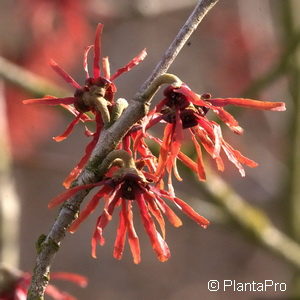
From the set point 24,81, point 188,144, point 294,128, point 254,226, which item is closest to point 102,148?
point 24,81

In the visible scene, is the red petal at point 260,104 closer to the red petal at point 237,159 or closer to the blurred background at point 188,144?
the red petal at point 237,159

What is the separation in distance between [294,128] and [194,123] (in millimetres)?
1695

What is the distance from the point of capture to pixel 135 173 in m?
0.78

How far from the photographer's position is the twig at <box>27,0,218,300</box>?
30.3 inches

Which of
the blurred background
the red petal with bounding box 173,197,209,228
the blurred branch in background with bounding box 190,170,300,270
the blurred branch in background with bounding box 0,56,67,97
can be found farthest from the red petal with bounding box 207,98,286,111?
the blurred branch in background with bounding box 190,170,300,270

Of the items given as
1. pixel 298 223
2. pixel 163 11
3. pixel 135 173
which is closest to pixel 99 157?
pixel 135 173

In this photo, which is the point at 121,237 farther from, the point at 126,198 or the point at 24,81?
the point at 24,81

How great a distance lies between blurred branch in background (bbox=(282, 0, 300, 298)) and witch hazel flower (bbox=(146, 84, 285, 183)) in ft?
4.58

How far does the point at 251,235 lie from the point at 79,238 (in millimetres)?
2263

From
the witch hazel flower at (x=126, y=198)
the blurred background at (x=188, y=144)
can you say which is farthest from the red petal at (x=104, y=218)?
the blurred background at (x=188, y=144)

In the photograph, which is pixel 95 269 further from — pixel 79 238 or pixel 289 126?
pixel 289 126

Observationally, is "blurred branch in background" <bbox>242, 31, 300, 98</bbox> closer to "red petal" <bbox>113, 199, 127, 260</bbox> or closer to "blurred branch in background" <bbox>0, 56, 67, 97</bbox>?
"blurred branch in background" <bbox>0, 56, 67, 97</bbox>

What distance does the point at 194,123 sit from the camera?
78cm

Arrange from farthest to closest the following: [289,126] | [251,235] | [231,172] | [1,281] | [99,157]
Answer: [231,172] < [289,126] < [251,235] < [1,281] < [99,157]
